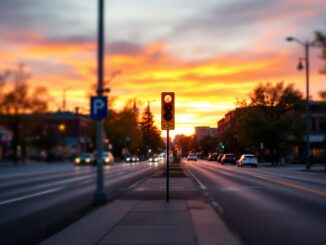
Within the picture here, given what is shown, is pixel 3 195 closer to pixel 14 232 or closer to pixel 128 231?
pixel 14 232

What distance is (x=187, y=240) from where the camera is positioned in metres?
10.4

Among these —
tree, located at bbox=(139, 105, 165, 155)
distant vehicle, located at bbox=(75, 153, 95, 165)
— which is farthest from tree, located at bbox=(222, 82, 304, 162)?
distant vehicle, located at bbox=(75, 153, 95, 165)

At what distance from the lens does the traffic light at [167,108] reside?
714 inches

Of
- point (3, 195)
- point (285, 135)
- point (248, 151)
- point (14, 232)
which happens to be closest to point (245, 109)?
point (285, 135)

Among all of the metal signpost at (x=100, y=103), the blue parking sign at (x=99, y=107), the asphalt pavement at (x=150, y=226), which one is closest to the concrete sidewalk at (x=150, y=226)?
the asphalt pavement at (x=150, y=226)

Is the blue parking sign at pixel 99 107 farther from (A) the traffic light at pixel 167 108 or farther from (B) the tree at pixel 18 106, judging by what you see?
(B) the tree at pixel 18 106

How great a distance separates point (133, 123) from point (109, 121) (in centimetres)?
2074

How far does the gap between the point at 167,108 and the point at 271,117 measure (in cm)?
6468

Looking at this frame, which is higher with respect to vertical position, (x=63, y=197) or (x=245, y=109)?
(x=245, y=109)

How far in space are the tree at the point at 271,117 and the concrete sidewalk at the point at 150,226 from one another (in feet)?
202

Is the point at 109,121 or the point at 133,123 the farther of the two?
the point at 109,121

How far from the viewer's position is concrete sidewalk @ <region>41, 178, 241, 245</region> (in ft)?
34.7

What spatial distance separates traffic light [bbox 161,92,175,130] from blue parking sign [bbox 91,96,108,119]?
183cm

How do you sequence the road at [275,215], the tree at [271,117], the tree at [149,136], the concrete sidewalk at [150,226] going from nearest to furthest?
1. the concrete sidewalk at [150,226]
2. the road at [275,215]
3. the tree at [149,136]
4. the tree at [271,117]
